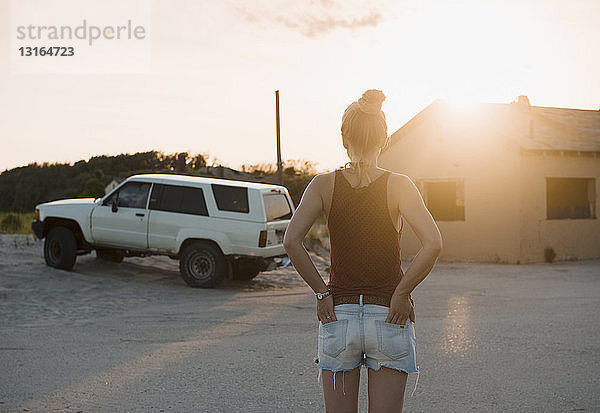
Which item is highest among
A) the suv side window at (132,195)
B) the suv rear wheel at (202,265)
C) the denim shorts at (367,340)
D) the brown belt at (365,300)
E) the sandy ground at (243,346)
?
the suv side window at (132,195)

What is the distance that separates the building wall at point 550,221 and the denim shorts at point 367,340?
17.5 metres

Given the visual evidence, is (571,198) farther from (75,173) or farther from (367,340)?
(75,173)

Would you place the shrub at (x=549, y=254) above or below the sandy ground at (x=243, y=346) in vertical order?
below

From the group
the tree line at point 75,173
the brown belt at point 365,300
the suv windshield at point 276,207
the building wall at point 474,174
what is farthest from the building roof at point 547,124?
the tree line at point 75,173

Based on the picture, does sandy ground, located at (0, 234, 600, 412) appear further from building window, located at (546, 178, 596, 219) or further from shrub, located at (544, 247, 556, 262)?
building window, located at (546, 178, 596, 219)

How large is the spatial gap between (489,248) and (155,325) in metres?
13.4

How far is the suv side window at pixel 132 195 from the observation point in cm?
1333

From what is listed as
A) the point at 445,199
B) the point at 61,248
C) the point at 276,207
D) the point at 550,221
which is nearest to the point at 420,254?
the point at 276,207

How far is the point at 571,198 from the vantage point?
20.5 meters

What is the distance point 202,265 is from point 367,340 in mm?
10282

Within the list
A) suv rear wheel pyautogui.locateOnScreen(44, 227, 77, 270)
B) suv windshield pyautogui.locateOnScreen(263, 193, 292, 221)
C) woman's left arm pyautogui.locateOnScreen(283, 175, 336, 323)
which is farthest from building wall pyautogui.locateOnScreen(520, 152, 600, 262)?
woman's left arm pyautogui.locateOnScreen(283, 175, 336, 323)

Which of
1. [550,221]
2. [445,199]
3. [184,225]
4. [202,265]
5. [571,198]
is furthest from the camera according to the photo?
[445,199]

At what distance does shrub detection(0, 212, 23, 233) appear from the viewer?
2397cm

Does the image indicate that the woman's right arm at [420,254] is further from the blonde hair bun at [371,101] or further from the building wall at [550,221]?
the building wall at [550,221]
